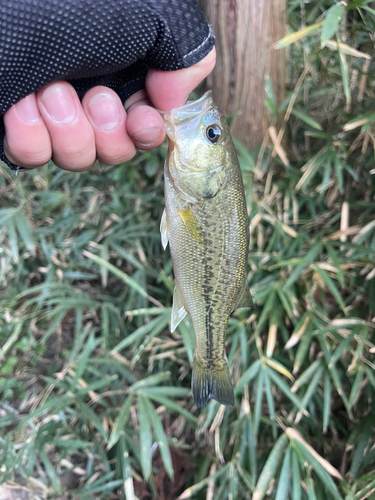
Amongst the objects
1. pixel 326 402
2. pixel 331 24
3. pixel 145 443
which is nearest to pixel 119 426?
pixel 145 443

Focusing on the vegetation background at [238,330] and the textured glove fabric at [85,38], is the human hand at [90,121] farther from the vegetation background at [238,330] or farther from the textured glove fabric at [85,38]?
the vegetation background at [238,330]

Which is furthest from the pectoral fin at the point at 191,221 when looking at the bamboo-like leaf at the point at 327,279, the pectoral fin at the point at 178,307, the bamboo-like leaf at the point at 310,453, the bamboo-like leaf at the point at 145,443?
the bamboo-like leaf at the point at 310,453

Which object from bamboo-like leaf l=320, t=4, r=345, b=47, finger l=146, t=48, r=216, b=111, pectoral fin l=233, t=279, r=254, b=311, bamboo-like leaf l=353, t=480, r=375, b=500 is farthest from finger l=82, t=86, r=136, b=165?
bamboo-like leaf l=353, t=480, r=375, b=500

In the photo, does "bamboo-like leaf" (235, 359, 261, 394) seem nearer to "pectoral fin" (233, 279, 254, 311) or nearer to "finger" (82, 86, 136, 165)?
"pectoral fin" (233, 279, 254, 311)

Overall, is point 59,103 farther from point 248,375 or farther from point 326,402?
point 326,402

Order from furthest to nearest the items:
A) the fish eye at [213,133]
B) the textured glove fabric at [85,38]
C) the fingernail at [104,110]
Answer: the fish eye at [213,133] → the fingernail at [104,110] → the textured glove fabric at [85,38]

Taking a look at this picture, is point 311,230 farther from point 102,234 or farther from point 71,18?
point 71,18
